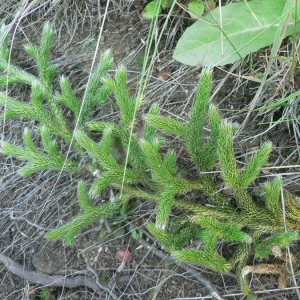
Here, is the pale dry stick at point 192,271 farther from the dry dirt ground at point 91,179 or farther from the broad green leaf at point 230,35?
the broad green leaf at point 230,35

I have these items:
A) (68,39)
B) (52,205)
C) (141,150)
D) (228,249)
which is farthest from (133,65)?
(228,249)

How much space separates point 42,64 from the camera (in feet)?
7.89

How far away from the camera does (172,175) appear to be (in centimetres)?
205

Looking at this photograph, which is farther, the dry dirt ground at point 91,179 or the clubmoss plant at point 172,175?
the dry dirt ground at point 91,179

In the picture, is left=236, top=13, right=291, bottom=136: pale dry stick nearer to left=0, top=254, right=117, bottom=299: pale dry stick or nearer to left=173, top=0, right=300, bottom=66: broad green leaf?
left=173, top=0, right=300, bottom=66: broad green leaf

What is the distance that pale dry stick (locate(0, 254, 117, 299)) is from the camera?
2.33 m

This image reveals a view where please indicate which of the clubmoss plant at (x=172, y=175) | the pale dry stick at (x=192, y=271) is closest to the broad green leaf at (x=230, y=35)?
the clubmoss plant at (x=172, y=175)

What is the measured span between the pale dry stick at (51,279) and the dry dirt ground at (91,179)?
0.04 feet

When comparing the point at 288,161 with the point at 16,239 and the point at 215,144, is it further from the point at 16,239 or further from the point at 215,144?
the point at 16,239

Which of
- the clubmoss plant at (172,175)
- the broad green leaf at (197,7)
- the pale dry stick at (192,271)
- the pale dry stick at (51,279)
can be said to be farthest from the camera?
the pale dry stick at (51,279)

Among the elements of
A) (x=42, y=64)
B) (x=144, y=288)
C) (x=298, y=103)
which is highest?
(x=42, y=64)

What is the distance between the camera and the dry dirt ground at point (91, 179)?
2.19 metres

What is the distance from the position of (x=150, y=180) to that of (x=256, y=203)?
0.47 meters

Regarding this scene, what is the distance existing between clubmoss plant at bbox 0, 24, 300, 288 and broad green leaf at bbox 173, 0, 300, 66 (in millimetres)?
243
